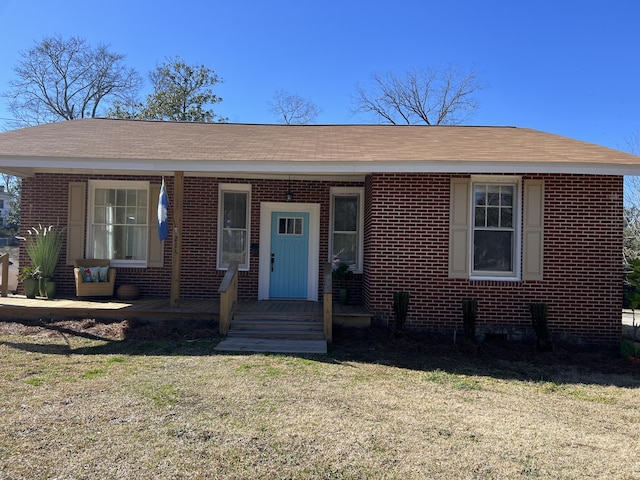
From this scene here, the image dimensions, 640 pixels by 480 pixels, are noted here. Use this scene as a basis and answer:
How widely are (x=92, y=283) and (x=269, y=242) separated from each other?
3644 mm

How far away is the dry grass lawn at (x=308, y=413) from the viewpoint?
341 centimetres

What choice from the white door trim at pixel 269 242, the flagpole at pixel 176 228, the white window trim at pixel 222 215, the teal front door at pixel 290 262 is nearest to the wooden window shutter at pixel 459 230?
the white door trim at pixel 269 242

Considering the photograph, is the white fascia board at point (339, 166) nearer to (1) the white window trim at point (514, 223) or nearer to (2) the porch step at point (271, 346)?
(1) the white window trim at point (514, 223)

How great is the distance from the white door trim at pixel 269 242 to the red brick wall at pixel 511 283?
1.87 meters

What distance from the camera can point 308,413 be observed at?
4.43m

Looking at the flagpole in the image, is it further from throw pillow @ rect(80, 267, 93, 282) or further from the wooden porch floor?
throw pillow @ rect(80, 267, 93, 282)

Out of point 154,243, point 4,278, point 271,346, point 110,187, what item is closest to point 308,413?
point 271,346

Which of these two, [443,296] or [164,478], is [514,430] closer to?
[164,478]

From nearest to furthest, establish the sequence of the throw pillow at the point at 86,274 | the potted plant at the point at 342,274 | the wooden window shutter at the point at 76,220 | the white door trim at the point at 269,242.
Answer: the throw pillow at the point at 86,274 → the potted plant at the point at 342,274 → the wooden window shutter at the point at 76,220 → the white door trim at the point at 269,242

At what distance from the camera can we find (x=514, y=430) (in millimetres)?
4223

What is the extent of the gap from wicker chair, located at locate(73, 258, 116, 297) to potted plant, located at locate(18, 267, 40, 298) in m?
0.68

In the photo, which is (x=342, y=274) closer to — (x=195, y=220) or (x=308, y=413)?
(x=195, y=220)

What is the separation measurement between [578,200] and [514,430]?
5.30m

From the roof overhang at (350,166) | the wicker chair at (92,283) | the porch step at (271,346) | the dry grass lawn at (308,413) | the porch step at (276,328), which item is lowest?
the dry grass lawn at (308,413)
